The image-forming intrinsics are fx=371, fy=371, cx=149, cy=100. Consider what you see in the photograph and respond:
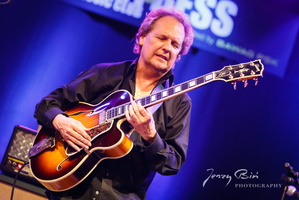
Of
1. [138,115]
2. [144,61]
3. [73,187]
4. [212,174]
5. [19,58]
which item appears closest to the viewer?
[138,115]

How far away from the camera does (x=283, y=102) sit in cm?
444

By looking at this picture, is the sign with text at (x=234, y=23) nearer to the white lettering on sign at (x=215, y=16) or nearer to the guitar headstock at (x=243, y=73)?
the white lettering on sign at (x=215, y=16)

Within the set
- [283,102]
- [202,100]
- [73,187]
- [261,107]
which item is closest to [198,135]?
[202,100]

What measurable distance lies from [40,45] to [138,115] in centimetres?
217

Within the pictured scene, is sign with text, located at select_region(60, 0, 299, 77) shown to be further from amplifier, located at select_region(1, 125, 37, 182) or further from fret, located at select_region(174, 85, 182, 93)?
fret, located at select_region(174, 85, 182, 93)

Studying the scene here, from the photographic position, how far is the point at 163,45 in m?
2.44

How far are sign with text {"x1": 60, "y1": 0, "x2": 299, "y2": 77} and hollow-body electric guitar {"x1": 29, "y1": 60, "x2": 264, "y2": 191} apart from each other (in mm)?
1805

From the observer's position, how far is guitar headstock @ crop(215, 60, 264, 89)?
2041 mm

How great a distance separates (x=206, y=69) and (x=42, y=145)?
236cm

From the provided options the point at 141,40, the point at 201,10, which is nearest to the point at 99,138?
the point at 141,40

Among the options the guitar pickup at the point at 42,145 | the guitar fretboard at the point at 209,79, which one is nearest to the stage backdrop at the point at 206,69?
the guitar pickup at the point at 42,145

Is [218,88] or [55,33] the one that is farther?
[218,88]

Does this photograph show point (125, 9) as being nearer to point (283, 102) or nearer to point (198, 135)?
point (198, 135)

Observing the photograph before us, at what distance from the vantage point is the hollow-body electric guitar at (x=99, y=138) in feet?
6.92
